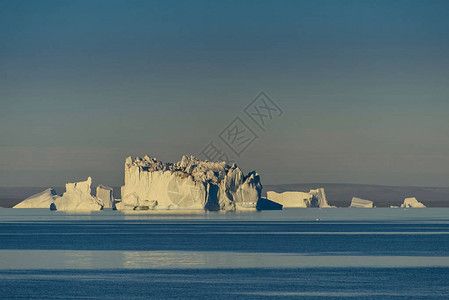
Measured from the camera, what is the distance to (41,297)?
32906 mm

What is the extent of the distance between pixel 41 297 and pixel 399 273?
64.0 feet

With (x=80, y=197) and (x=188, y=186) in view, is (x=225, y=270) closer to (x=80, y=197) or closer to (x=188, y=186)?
(x=188, y=186)

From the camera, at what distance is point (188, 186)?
16325 centimetres

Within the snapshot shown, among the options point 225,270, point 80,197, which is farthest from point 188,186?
point 225,270

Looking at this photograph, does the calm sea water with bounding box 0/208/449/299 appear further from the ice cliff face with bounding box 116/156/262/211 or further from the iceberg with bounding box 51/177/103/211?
the iceberg with bounding box 51/177/103/211

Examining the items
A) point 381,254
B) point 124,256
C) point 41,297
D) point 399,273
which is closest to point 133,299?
point 41,297

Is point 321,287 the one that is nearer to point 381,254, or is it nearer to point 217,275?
point 217,275

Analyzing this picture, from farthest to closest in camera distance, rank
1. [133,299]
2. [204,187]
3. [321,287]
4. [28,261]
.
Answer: [204,187]
[28,261]
[321,287]
[133,299]

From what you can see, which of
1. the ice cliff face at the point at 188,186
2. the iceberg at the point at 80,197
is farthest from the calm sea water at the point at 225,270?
the iceberg at the point at 80,197

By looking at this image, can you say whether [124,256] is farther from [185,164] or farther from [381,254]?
[185,164]

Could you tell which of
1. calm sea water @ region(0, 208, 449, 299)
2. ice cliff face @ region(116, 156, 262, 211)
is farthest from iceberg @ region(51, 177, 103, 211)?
calm sea water @ region(0, 208, 449, 299)

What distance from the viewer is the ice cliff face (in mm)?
164500

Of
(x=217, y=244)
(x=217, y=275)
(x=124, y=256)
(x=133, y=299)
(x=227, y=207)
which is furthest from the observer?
(x=227, y=207)

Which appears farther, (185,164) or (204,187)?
(185,164)
